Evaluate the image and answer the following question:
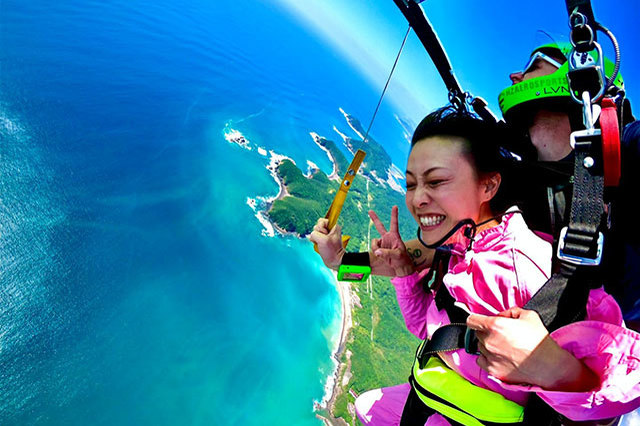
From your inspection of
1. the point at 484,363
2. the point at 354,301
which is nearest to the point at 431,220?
the point at 484,363

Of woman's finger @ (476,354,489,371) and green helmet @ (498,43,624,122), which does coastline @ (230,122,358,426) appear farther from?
woman's finger @ (476,354,489,371)

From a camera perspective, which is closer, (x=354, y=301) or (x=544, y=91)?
(x=544, y=91)

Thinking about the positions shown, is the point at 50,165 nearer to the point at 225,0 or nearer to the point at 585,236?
the point at 585,236

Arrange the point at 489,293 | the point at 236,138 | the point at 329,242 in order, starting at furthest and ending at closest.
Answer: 1. the point at 236,138
2. the point at 329,242
3. the point at 489,293

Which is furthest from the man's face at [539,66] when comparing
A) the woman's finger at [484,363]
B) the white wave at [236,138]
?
the white wave at [236,138]

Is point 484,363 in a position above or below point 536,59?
below

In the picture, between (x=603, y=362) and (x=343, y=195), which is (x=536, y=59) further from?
(x=603, y=362)

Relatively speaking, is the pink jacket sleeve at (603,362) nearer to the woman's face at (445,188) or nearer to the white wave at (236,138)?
the woman's face at (445,188)
